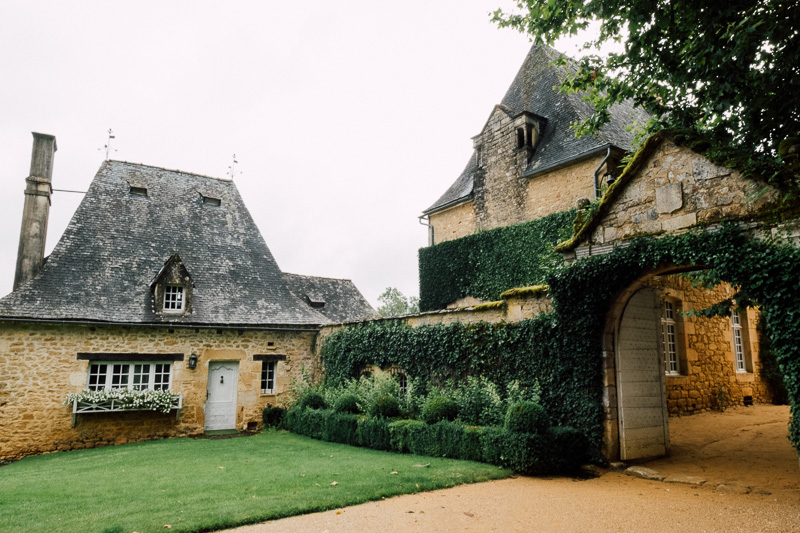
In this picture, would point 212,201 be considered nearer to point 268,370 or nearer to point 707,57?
point 268,370

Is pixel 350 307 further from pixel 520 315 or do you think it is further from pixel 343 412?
pixel 520 315

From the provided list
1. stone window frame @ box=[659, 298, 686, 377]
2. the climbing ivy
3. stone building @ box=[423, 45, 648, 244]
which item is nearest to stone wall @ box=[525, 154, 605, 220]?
stone building @ box=[423, 45, 648, 244]

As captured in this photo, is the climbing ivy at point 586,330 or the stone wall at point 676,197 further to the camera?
the stone wall at point 676,197

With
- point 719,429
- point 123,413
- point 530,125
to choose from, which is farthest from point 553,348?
point 123,413

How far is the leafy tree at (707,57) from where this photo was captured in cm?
617

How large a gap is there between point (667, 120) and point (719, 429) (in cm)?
667

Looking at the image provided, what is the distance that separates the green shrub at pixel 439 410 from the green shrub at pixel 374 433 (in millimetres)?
1006

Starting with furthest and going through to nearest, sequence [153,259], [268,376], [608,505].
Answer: [268,376]
[153,259]
[608,505]

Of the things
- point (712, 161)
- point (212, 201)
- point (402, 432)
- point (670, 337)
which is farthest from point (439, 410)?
point (212, 201)

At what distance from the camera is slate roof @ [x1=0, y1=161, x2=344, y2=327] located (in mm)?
12977

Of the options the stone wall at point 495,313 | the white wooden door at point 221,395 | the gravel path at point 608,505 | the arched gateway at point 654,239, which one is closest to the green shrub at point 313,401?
the white wooden door at point 221,395

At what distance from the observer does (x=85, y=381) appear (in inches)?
493

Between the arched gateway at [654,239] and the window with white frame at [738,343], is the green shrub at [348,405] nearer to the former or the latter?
the arched gateway at [654,239]

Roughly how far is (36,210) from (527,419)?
14138mm
